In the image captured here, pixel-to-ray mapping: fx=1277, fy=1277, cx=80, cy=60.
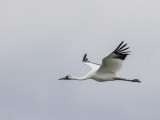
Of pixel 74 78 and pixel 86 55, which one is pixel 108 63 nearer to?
pixel 74 78

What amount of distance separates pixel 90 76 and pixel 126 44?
4.68 m

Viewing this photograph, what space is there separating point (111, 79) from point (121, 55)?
11.3 ft

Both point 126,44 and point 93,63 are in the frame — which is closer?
point 126,44

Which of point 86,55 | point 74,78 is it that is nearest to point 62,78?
point 74,78

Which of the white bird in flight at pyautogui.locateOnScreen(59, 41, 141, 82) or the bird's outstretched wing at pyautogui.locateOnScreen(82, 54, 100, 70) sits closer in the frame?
the white bird in flight at pyautogui.locateOnScreen(59, 41, 141, 82)

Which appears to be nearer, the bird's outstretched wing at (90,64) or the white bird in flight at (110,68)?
the white bird in flight at (110,68)

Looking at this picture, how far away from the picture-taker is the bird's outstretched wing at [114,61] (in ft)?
228

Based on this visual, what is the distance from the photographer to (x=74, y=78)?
7444 cm

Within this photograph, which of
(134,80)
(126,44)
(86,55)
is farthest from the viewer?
(86,55)

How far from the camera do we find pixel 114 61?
70688 mm

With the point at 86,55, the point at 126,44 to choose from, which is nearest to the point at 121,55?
the point at 126,44

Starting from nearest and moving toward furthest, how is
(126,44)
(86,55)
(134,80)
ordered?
(126,44), (134,80), (86,55)

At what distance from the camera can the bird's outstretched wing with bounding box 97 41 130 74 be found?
69.4 meters

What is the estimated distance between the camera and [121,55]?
69750mm
